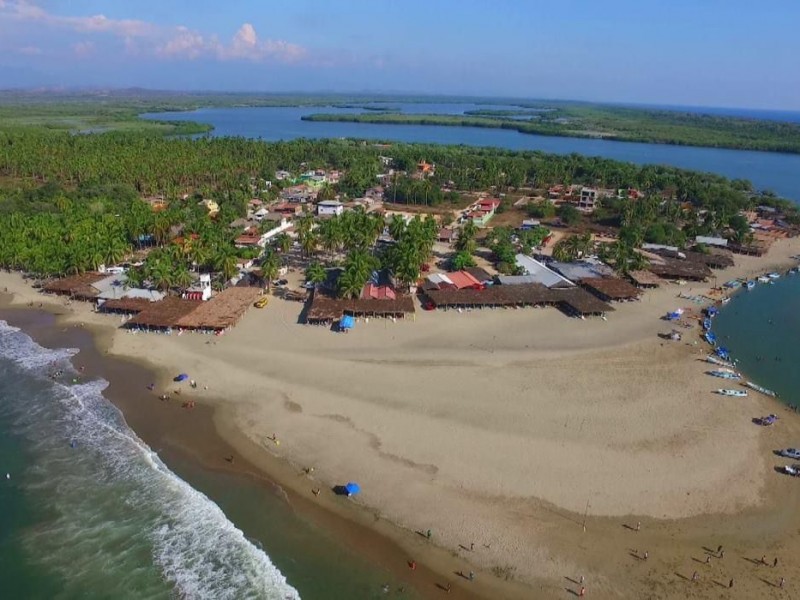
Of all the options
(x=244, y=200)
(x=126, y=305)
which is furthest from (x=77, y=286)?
(x=244, y=200)

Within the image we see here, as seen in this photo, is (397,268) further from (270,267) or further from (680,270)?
(680,270)

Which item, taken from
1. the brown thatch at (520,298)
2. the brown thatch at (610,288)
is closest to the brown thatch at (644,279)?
the brown thatch at (610,288)

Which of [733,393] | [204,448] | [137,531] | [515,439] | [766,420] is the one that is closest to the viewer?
[137,531]

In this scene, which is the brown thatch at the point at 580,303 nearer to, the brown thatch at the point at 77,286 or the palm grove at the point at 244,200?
the palm grove at the point at 244,200

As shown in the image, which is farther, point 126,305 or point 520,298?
point 520,298

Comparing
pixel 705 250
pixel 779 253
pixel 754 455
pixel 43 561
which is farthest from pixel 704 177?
pixel 43 561

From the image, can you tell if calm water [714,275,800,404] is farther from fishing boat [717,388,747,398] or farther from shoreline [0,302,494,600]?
shoreline [0,302,494,600]
